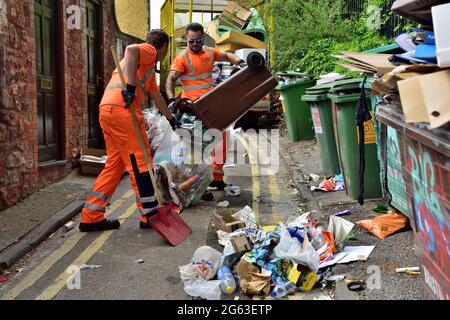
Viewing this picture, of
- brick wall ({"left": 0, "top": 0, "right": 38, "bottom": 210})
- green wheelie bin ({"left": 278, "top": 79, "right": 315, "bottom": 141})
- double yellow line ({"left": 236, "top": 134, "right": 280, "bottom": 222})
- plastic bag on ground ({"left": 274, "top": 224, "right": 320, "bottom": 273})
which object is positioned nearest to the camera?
plastic bag on ground ({"left": 274, "top": 224, "right": 320, "bottom": 273})

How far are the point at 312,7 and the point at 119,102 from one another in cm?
1037

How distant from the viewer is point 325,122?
21.9 feet

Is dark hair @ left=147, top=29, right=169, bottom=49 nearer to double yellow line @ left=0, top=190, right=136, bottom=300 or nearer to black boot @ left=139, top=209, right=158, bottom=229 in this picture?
black boot @ left=139, top=209, right=158, bottom=229

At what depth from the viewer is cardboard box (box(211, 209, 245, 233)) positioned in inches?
190

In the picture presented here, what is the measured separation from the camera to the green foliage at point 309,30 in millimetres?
12727

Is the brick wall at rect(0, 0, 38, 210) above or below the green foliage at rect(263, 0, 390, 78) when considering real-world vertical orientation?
below

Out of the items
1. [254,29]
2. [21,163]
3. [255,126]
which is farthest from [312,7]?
[21,163]

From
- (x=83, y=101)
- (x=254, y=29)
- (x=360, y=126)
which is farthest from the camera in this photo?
(x=254, y=29)

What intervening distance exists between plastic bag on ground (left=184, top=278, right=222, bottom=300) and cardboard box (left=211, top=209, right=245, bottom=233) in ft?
3.37

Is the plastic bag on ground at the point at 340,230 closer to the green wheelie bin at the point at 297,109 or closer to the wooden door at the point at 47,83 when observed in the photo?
the wooden door at the point at 47,83

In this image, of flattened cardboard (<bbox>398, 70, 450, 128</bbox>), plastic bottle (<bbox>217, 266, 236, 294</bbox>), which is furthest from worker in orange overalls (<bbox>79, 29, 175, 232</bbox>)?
flattened cardboard (<bbox>398, 70, 450, 128</bbox>)

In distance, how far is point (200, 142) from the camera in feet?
20.3
